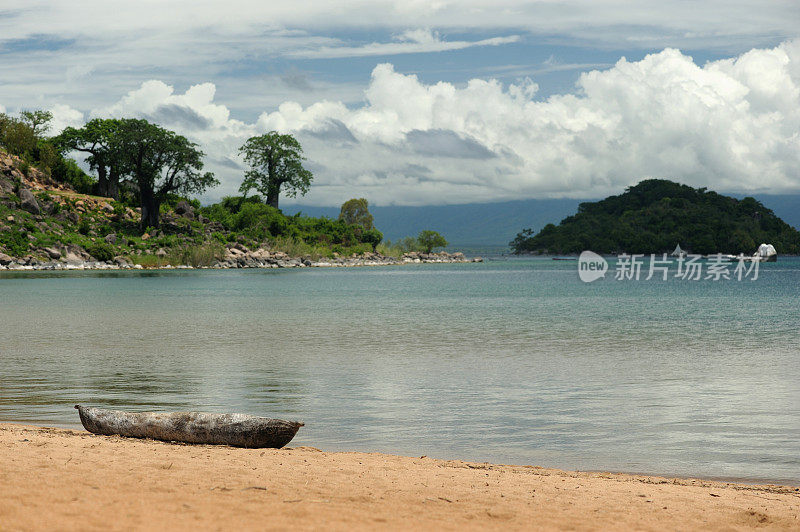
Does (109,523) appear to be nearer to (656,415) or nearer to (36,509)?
(36,509)

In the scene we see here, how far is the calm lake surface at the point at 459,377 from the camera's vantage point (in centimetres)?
1244

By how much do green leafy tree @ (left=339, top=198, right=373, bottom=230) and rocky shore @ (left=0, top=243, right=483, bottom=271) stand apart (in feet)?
33.9

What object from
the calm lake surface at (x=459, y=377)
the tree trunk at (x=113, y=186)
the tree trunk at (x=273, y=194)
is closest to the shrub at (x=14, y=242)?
the tree trunk at (x=113, y=186)

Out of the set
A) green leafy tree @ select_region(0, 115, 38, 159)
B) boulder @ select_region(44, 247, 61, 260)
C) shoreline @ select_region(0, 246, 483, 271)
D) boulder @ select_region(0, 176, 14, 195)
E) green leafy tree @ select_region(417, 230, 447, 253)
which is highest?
green leafy tree @ select_region(0, 115, 38, 159)

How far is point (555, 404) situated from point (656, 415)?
2.01 m

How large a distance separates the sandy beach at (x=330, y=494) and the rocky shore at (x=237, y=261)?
9258 centimetres

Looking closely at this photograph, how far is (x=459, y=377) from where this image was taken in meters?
19.5

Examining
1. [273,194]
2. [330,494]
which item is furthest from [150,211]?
[330,494]

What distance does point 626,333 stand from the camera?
31438mm

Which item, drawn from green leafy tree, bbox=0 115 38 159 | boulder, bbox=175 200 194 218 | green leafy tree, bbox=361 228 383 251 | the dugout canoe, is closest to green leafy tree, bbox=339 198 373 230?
green leafy tree, bbox=361 228 383 251

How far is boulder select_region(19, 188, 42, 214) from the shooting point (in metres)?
101

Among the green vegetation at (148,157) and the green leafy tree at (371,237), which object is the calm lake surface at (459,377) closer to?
the green vegetation at (148,157)

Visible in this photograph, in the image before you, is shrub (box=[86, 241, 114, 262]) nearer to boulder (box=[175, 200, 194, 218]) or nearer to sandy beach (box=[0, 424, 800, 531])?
boulder (box=[175, 200, 194, 218])

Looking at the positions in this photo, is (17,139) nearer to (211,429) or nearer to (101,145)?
(101,145)
